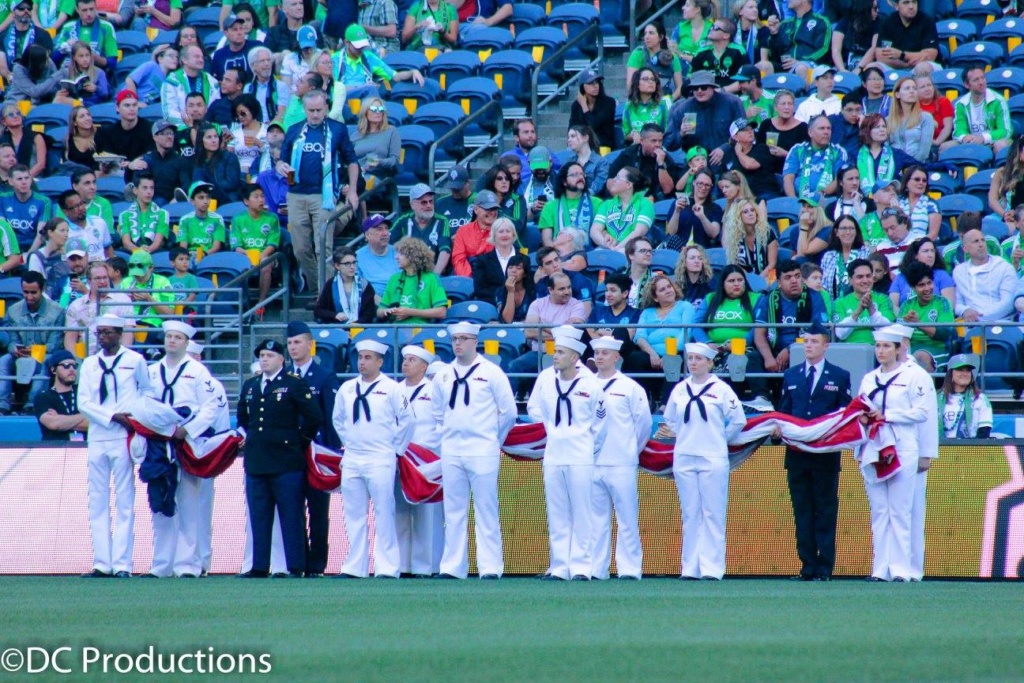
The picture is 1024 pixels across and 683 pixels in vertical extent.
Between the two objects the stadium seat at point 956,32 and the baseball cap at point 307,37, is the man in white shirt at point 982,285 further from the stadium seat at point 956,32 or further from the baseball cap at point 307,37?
the baseball cap at point 307,37

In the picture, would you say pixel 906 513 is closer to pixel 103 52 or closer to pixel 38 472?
pixel 38 472

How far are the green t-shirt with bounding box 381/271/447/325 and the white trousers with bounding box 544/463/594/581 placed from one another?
3.08 metres

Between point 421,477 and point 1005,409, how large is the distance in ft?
17.7

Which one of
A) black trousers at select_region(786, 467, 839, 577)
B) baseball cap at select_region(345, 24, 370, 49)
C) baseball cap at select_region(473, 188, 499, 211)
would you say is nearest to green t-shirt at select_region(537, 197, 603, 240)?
baseball cap at select_region(473, 188, 499, 211)

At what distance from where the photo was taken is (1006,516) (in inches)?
540

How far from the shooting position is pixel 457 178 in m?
18.0

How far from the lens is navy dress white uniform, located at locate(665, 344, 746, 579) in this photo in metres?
13.5

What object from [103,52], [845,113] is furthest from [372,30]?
[845,113]

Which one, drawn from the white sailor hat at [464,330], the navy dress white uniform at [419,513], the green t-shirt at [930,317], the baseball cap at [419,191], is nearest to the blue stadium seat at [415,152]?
the baseball cap at [419,191]

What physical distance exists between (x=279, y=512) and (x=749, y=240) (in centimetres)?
563

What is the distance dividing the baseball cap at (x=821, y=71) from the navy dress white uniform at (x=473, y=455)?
23.1 ft

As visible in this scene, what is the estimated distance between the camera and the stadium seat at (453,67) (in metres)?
21.1

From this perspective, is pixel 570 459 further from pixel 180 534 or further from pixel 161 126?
pixel 161 126

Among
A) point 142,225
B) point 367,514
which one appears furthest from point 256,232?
point 367,514
